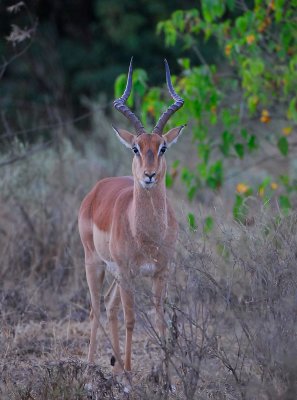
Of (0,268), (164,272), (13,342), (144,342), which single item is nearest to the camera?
(164,272)

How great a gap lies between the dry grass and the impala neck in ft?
0.82

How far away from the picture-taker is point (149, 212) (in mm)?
6492

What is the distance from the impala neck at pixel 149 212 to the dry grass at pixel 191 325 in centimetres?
25

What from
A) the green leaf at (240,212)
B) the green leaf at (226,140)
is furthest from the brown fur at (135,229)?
the green leaf at (226,140)

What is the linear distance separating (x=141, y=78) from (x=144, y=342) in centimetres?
266

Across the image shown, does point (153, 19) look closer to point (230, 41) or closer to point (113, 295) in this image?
point (230, 41)

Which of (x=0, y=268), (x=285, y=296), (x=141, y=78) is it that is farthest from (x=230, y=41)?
(x=285, y=296)

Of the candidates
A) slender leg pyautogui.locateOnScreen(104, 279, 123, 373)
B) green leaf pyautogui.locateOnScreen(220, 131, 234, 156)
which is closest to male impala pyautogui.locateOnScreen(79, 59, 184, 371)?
slender leg pyautogui.locateOnScreen(104, 279, 123, 373)

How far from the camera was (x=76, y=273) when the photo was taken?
28.8 ft

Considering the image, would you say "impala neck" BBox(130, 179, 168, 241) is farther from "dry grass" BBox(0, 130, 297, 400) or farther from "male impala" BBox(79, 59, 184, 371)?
"dry grass" BBox(0, 130, 297, 400)

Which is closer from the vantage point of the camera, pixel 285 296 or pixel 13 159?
pixel 285 296

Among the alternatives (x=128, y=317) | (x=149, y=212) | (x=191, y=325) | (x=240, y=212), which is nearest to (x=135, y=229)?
(x=149, y=212)

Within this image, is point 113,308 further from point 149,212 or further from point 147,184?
point 147,184

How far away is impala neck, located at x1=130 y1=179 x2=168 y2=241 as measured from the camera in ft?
21.1
